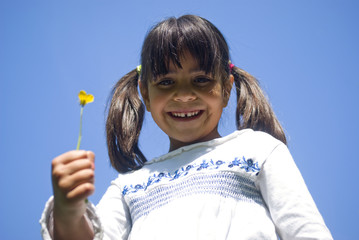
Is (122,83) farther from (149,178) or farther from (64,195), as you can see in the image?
(64,195)

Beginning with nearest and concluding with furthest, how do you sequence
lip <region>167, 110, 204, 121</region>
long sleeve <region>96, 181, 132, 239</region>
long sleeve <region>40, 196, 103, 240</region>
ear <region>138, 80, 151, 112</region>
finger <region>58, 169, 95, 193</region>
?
finger <region>58, 169, 95, 193</region> < long sleeve <region>40, 196, 103, 240</region> < long sleeve <region>96, 181, 132, 239</region> < lip <region>167, 110, 204, 121</region> < ear <region>138, 80, 151, 112</region>

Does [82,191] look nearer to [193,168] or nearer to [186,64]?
[193,168]

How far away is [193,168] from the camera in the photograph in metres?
1.69

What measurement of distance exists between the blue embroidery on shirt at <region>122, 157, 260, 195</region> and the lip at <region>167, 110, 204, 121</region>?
0.78 ft

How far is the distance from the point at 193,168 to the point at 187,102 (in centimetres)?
30

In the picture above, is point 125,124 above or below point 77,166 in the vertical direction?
above

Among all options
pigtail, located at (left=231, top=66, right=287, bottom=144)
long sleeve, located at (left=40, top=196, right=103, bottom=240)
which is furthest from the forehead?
long sleeve, located at (left=40, top=196, right=103, bottom=240)

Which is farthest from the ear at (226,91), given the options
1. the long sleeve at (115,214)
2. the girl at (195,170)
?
the long sleeve at (115,214)

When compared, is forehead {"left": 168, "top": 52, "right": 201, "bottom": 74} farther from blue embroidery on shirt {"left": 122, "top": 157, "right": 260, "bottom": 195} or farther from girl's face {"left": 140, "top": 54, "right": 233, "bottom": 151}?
blue embroidery on shirt {"left": 122, "top": 157, "right": 260, "bottom": 195}

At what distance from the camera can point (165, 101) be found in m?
1.83

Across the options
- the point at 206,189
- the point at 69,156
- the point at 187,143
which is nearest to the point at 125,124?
the point at 187,143

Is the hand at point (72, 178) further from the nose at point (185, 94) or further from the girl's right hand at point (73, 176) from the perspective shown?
the nose at point (185, 94)

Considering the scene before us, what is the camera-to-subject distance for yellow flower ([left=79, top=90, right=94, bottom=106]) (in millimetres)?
1098

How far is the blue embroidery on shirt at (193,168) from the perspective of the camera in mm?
1607
